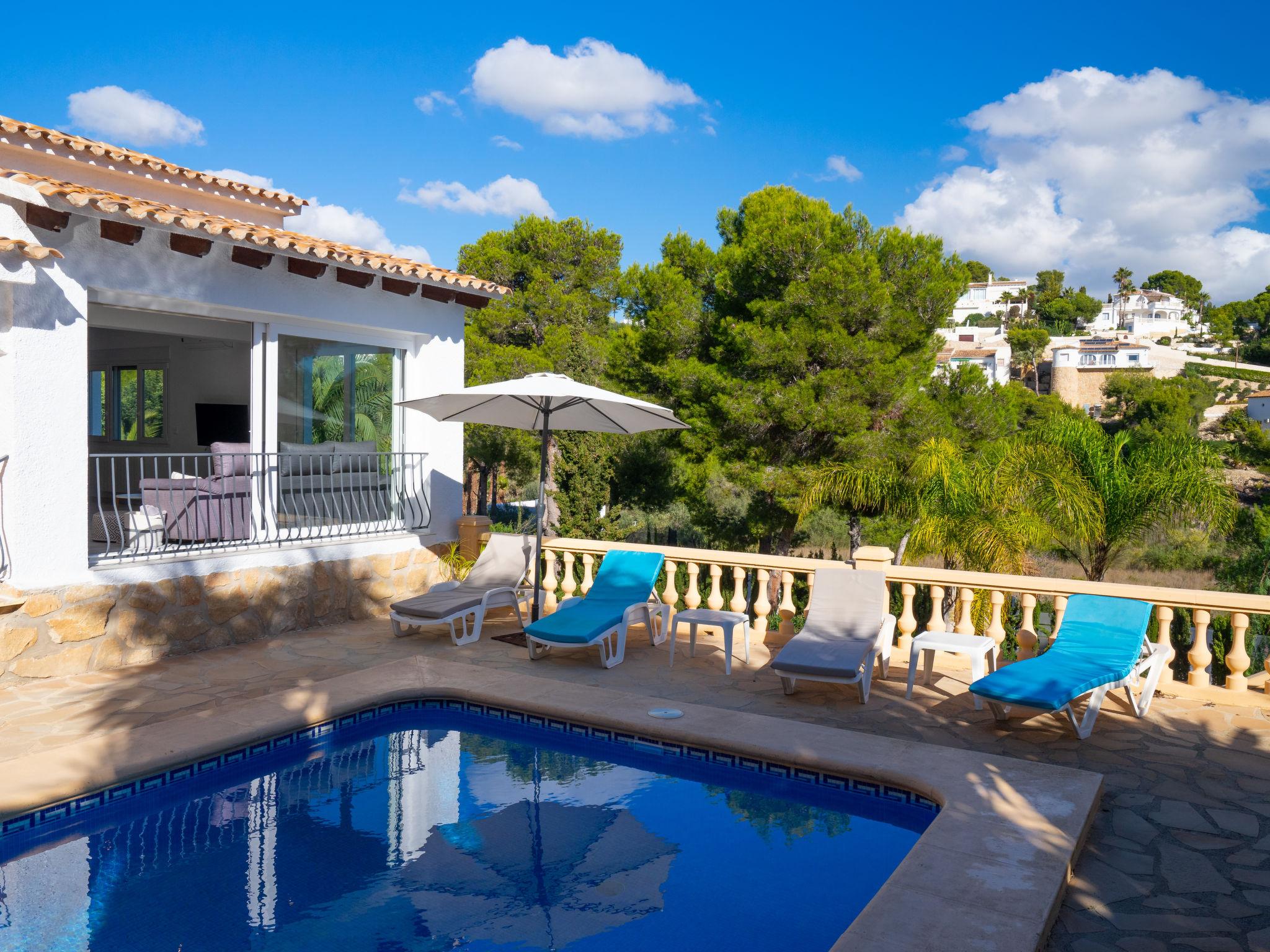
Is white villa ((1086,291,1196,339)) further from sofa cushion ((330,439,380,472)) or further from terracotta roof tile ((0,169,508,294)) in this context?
sofa cushion ((330,439,380,472))

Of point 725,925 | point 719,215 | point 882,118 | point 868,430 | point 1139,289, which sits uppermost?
point 1139,289

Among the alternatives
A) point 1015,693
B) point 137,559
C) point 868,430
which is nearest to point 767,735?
point 1015,693

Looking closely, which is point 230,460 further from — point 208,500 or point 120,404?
point 120,404

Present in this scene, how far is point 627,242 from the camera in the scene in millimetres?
30406

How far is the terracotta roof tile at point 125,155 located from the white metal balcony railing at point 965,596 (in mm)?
7968

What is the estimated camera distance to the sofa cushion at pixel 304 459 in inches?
378

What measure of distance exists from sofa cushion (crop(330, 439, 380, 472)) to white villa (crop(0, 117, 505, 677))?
0.07 ft

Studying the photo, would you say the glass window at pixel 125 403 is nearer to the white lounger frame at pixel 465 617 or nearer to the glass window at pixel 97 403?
the glass window at pixel 97 403

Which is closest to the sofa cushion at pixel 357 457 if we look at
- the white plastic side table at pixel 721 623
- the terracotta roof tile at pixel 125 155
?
the white plastic side table at pixel 721 623

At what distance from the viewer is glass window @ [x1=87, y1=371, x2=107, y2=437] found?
1298 centimetres

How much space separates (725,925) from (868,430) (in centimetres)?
1621

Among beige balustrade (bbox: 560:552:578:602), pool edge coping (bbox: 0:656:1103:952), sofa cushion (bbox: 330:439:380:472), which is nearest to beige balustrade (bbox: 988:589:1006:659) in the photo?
pool edge coping (bbox: 0:656:1103:952)

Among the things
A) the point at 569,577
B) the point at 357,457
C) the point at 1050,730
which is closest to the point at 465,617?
the point at 569,577

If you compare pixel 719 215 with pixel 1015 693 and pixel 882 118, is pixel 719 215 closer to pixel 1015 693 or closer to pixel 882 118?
pixel 882 118
